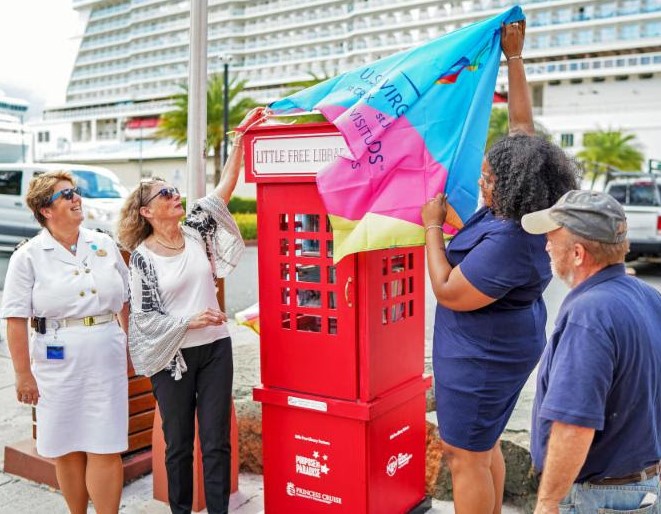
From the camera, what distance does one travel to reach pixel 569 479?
1.89m

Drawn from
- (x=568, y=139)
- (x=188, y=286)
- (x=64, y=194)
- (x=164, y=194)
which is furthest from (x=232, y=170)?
(x=568, y=139)

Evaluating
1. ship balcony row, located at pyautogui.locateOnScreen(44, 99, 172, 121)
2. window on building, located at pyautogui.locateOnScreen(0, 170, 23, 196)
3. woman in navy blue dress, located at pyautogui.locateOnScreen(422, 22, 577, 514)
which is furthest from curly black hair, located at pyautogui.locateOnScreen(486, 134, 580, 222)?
ship balcony row, located at pyautogui.locateOnScreen(44, 99, 172, 121)

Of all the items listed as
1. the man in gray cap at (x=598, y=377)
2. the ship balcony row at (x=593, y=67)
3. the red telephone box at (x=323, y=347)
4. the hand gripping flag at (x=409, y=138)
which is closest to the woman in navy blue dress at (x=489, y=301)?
the hand gripping flag at (x=409, y=138)

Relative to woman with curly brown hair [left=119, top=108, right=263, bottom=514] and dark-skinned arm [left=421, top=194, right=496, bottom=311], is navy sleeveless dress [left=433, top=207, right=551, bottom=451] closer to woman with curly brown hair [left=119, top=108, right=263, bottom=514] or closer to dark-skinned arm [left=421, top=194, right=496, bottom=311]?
dark-skinned arm [left=421, top=194, right=496, bottom=311]

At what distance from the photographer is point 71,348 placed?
3174mm

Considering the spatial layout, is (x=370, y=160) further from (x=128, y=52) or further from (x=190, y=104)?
(x=128, y=52)

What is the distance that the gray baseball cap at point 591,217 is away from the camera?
76.9 inches

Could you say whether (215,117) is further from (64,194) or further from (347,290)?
(347,290)

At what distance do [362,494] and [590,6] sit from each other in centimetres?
8232

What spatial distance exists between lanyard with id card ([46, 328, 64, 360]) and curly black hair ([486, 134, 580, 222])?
6.59 feet

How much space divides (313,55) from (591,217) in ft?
316

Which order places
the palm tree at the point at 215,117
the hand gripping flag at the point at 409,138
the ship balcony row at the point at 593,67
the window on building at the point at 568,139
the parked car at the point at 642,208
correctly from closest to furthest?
1. the hand gripping flag at the point at 409,138
2. the parked car at the point at 642,208
3. the palm tree at the point at 215,117
4. the window on building at the point at 568,139
5. the ship balcony row at the point at 593,67

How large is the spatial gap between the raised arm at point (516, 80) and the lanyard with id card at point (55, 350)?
2229 mm

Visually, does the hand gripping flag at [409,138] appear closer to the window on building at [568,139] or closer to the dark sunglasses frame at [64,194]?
the dark sunglasses frame at [64,194]
